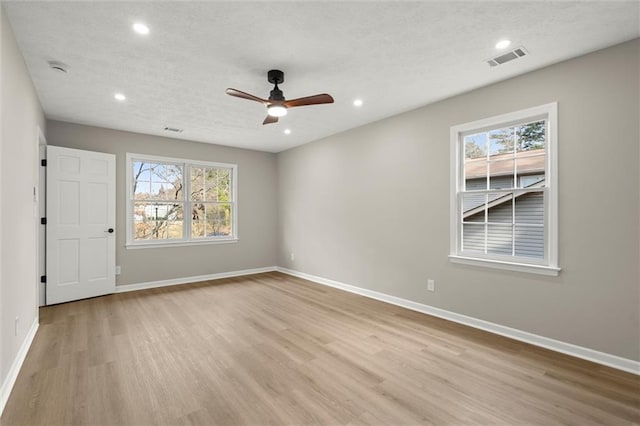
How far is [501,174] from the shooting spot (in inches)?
134

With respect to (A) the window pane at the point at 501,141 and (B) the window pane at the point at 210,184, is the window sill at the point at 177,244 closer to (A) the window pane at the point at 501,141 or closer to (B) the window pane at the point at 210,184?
(B) the window pane at the point at 210,184

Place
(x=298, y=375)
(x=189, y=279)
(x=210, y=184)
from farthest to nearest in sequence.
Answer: (x=210, y=184) < (x=189, y=279) < (x=298, y=375)

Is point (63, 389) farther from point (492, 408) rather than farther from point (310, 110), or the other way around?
point (310, 110)

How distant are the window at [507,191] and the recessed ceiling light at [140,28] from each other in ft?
10.7

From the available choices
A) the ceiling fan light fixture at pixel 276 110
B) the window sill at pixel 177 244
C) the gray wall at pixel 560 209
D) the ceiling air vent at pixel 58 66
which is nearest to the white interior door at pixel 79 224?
the window sill at pixel 177 244

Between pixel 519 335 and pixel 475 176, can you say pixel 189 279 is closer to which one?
pixel 475 176

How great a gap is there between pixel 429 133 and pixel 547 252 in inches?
74.4

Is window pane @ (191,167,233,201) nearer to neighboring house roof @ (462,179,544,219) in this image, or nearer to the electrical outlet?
the electrical outlet

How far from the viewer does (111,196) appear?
494 cm

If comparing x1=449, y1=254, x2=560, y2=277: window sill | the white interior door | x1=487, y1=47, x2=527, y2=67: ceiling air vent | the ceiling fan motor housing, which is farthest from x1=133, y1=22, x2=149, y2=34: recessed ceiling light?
x1=449, y1=254, x2=560, y2=277: window sill

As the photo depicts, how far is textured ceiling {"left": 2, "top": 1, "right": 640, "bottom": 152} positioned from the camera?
2168 mm

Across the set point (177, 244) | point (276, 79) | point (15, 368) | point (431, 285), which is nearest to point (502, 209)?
point (431, 285)

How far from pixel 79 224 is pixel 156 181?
4.58 ft

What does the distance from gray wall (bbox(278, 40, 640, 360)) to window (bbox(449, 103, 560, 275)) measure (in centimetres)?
9
